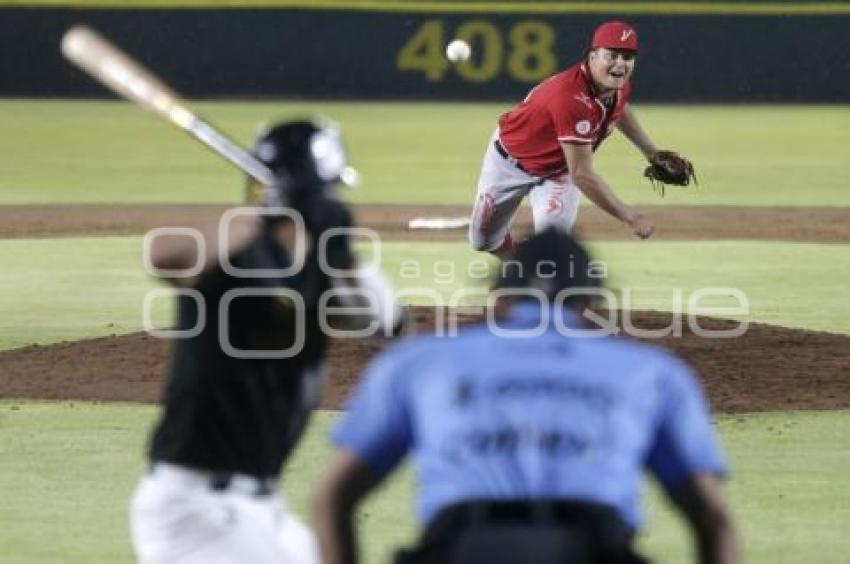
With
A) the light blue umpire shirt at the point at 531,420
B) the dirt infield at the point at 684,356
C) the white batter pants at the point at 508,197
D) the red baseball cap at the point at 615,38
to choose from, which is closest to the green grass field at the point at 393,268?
the dirt infield at the point at 684,356

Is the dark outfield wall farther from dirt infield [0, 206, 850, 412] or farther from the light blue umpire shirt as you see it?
the light blue umpire shirt

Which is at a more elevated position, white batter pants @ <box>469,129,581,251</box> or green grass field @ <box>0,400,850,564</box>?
white batter pants @ <box>469,129,581,251</box>

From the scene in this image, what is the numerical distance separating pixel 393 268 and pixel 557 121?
4849 mm

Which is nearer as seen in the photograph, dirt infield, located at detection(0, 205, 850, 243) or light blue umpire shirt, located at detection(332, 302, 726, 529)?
light blue umpire shirt, located at detection(332, 302, 726, 529)

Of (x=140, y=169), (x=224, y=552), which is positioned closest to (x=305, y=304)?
(x=224, y=552)

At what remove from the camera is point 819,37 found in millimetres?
36594

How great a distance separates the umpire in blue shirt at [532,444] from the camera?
4246 millimetres

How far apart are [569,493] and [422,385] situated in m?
0.37

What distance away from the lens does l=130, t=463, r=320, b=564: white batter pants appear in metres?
5.41

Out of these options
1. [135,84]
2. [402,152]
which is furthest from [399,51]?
[135,84]

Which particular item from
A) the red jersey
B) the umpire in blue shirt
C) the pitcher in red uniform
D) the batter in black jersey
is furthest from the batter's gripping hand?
the umpire in blue shirt

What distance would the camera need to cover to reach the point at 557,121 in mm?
13328

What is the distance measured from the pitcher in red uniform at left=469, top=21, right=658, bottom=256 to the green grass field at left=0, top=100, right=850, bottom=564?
73.8 inches

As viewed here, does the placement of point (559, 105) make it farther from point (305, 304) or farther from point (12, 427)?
point (305, 304)
